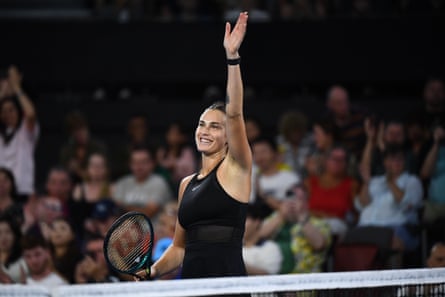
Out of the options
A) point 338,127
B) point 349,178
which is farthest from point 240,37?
point 338,127

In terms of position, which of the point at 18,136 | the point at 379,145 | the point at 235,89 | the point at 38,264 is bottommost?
the point at 38,264

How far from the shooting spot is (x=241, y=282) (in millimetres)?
4555

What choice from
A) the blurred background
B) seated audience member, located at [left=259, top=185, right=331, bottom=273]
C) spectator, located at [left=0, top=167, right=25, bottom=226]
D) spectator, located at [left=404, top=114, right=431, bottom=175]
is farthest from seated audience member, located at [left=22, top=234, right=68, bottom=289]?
spectator, located at [left=404, top=114, right=431, bottom=175]

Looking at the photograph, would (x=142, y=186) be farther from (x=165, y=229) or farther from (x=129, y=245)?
(x=129, y=245)

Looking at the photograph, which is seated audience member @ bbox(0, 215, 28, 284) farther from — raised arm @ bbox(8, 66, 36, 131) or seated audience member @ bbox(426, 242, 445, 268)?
seated audience member @ bbox(426, 242, 445, 268)

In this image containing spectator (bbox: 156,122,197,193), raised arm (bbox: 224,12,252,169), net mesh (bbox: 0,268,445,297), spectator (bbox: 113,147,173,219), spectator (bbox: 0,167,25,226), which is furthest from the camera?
spectator (bbox: 156,122,197,193)

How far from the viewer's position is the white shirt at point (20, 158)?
10477mm

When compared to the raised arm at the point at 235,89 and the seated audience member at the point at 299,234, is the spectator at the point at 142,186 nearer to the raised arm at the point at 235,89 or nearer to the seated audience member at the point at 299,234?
the seated audience member at the point at 299,234

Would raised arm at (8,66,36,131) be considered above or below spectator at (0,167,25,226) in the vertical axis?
above

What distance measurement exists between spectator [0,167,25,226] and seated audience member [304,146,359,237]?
9.40 ft

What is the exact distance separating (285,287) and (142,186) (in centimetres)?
587

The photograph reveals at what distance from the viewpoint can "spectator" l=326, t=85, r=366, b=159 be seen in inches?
409

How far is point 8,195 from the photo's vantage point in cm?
993

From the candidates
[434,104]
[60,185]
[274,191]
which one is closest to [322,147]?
[274,191]
